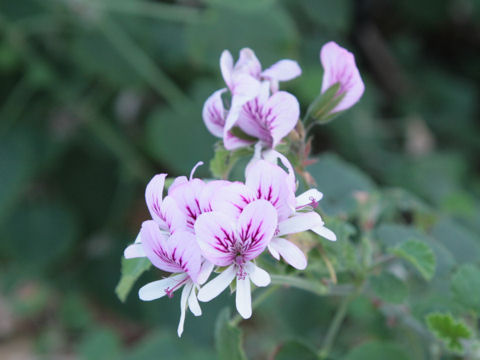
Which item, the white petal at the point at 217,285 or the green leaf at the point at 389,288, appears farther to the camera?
the green leaf at the point at 389,288

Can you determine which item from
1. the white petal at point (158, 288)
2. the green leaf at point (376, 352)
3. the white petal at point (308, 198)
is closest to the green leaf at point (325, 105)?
the white petal at point (308, 198)

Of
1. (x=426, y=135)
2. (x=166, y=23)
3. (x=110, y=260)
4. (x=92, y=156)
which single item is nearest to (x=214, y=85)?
(x=166, y=23)

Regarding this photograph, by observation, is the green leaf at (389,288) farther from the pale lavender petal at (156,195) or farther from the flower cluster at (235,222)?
the pale lavender petal at (156,195)

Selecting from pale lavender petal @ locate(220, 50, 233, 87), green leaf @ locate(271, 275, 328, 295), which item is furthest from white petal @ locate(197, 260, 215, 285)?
pale lavender petal @ locate(220, 50, 233, 87)

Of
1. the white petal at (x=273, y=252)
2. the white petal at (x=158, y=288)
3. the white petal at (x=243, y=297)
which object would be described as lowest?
the white petal at (x=158, y=288)

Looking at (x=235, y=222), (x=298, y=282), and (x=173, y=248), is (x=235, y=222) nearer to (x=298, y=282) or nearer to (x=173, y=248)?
(x=173, y=248)

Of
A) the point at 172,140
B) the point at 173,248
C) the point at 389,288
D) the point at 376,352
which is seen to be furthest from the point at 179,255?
the point at 172,140
